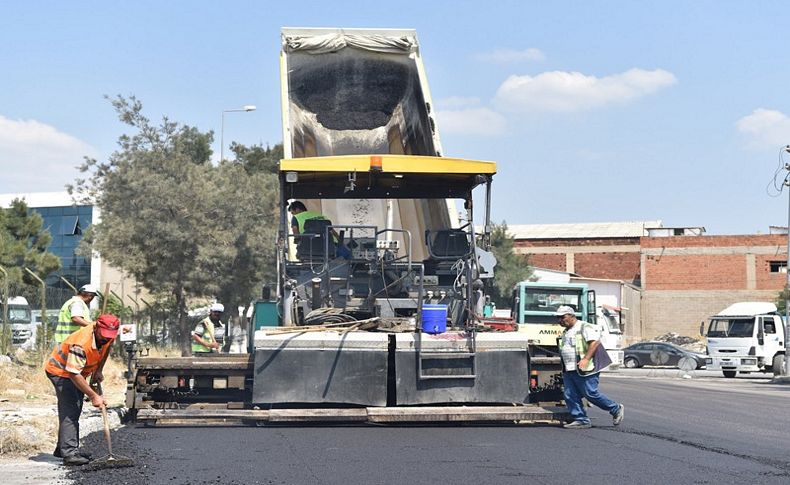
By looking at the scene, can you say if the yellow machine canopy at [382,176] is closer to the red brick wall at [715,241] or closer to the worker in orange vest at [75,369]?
the worker in orange vest at [75,369]

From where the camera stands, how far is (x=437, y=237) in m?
12.2

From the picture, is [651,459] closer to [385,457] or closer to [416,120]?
[385,457]

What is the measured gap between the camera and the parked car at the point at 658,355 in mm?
35531

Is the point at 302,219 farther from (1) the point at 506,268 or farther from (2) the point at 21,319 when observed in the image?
(1) the point at 506,268

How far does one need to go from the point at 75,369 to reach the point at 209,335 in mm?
6143

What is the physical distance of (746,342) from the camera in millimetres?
30516

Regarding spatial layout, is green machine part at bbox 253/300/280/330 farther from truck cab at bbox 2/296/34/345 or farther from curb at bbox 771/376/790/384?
curb at bbox 771/376/790/384

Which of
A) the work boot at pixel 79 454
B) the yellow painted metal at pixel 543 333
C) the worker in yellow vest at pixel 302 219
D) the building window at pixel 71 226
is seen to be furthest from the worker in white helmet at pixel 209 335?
the building window at pixel 71 226

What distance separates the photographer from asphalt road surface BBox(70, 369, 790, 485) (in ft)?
24.9

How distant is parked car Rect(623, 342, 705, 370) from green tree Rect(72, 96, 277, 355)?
614 inches

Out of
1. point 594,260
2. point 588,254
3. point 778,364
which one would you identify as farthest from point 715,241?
point 778,364

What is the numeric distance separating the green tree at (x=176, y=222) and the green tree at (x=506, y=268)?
2263 cm

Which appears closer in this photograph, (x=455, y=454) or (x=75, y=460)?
(x=75, y=460)

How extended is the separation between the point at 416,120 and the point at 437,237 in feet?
11.4
